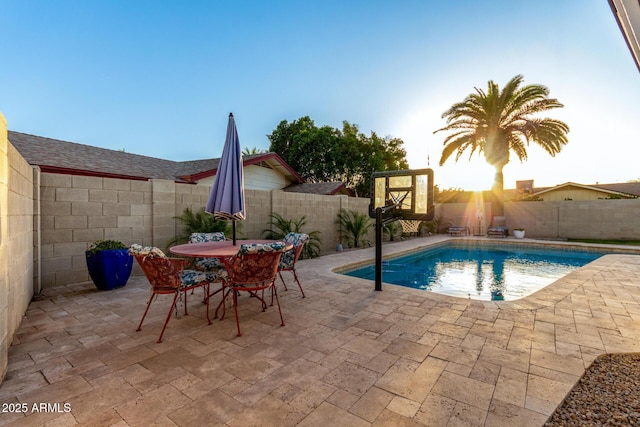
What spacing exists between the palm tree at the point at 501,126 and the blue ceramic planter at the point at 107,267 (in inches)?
537

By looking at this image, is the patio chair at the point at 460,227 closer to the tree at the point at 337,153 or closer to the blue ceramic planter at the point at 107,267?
the tree at the point at 337,153

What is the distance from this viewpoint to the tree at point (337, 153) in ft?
66.4

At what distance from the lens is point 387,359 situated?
7.92 feet

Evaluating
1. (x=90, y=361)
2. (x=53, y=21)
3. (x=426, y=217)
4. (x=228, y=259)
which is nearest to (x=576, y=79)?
(x=426, y=217)

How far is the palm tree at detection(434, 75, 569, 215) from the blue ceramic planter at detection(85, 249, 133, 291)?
13.6 metres

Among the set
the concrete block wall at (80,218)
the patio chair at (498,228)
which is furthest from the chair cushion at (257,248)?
the patio chair at (498,228)

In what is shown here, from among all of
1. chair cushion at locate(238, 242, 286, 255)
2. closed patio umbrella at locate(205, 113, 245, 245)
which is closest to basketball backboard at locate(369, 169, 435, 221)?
closed patio umbrella at locate(205, 113, 245, 245)

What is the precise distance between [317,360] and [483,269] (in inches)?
280

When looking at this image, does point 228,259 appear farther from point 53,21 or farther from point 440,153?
point 440,153

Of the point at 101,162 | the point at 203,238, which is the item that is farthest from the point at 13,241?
the point at 101,162

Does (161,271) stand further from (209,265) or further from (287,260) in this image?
(287,260)

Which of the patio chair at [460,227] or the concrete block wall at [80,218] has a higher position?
the concrete block wall at [80,218]

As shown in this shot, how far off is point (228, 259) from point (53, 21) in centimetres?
960

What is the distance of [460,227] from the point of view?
15.2 m
